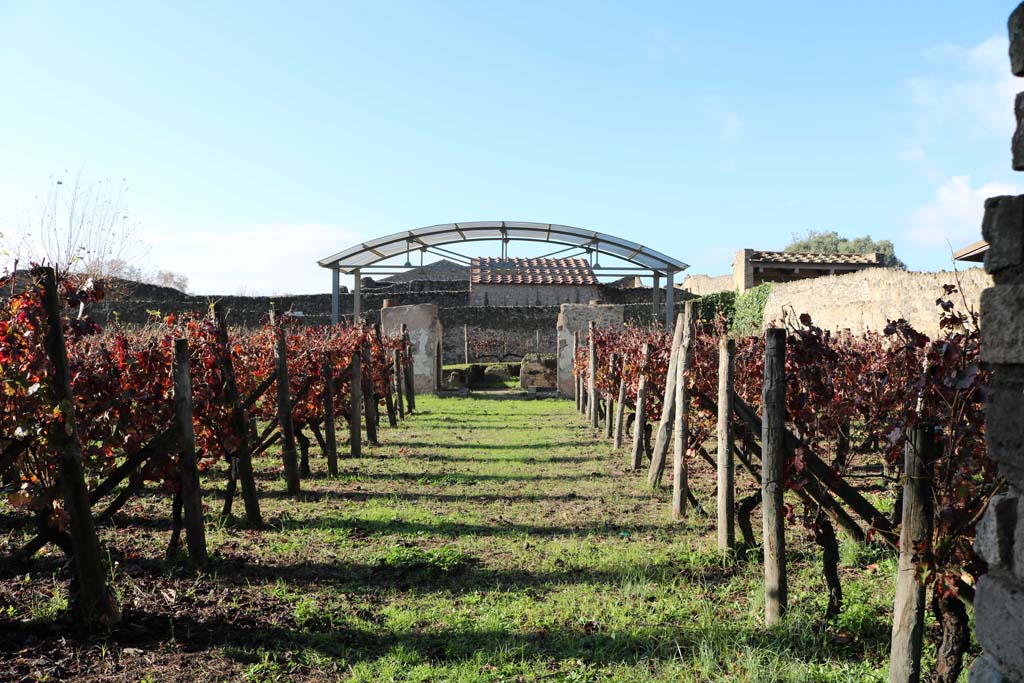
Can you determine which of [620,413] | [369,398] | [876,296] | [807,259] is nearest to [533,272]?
[807,259]

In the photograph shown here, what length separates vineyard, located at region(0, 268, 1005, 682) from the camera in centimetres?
380

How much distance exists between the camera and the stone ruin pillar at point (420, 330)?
21.1 m

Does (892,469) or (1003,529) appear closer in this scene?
(1003,529)

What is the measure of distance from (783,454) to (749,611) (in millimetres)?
993

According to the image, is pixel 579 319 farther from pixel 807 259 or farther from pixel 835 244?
pixel 835 244

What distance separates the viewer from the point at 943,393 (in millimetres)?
3818

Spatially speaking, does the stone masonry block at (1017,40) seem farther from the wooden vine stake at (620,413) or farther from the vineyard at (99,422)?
the wooden vine stake at (620,413)

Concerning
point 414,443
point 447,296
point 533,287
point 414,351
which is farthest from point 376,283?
point 414,443

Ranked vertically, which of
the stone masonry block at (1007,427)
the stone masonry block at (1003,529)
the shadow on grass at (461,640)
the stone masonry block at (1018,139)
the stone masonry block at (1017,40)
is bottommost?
the shadow on grass at (461,640)

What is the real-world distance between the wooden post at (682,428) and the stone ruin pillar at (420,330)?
14.0 m

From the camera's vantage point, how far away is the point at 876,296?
16.7m

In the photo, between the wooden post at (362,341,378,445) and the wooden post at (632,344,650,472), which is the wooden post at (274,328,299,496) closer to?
the wooden post at (362,341,378,445)

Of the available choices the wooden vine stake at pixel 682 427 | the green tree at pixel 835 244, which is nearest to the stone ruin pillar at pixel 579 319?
the wooden vine stake at pixel 682 427

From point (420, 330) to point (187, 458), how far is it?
15849 mm
